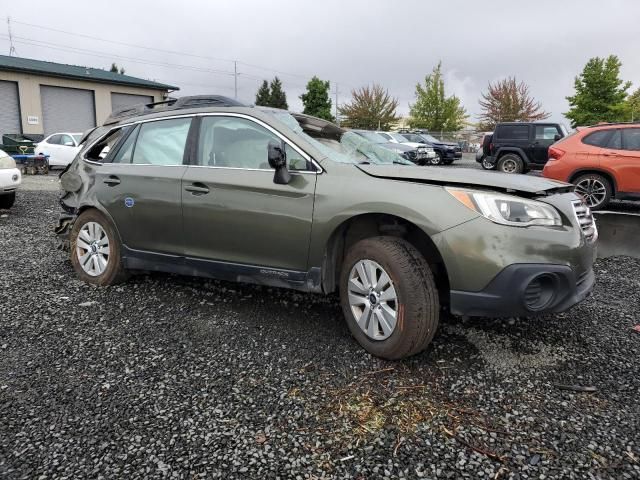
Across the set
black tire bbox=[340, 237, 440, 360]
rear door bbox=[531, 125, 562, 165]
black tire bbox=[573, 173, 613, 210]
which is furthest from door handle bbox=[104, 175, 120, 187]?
rear door bbox=[531, 125, 562, 165]

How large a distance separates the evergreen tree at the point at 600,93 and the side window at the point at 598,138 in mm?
26655

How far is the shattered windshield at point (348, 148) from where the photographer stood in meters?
3.48

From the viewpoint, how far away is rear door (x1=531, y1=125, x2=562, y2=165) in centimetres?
1558

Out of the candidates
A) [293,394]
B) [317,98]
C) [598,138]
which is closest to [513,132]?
[598,138]

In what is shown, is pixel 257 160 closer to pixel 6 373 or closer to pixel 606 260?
pixel 6 373

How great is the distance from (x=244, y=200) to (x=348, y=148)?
0.91 meters

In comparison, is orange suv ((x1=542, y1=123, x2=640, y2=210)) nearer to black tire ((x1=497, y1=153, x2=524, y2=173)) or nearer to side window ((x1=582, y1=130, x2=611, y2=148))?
side window ((x1=582, y1=130, x2=611, y2=148))

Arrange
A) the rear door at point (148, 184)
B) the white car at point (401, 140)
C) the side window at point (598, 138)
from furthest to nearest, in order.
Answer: the white car at point (401, 140), the side window at point (598, 138), the rear door at point (148, 184)

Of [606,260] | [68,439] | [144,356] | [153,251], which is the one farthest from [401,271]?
[606,260]

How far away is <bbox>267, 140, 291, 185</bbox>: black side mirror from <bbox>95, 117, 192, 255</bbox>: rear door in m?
0.98

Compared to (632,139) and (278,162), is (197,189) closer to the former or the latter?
(278,162)

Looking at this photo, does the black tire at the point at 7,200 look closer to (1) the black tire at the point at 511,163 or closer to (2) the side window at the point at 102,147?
(2) the side window at the point at 102,147

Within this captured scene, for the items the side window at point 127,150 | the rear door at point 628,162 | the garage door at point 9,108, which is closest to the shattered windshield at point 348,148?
the side window at point 127,150

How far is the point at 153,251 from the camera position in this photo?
412 cm
